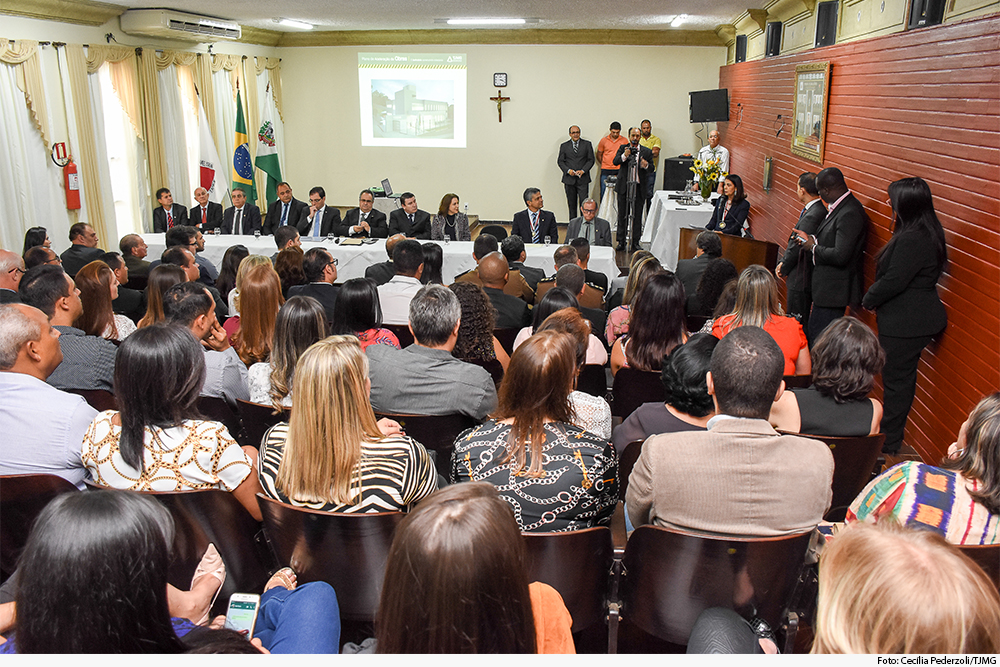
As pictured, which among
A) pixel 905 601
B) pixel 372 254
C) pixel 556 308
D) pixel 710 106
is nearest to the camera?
pixel 905 601

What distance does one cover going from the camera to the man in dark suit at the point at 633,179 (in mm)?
9320

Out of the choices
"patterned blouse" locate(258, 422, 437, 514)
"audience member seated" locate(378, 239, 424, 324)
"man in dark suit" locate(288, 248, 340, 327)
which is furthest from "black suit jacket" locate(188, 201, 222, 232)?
"patterned blouse" locate(258, 422, 437, 514)

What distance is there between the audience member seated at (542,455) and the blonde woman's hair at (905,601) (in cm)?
94

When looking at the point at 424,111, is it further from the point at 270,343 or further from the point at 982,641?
the point at 982,641

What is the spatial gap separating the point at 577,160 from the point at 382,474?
367 inches

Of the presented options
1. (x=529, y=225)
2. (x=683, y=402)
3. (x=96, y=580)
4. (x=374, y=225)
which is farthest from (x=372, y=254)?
(x=96, y=580)

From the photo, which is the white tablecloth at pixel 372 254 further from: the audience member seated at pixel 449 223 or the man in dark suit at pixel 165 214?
the man in dark suit at pixel 165 214

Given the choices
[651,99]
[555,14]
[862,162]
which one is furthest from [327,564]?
[651,99]

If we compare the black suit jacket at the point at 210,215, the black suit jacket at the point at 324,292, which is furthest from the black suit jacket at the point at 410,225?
the black suit jacket at the point at 324,292

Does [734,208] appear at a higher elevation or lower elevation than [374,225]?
higher

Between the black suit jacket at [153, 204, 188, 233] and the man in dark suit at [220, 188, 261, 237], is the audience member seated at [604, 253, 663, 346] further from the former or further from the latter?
the black suit jacket at [153, 204, 188, 233]

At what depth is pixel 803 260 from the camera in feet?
15.8

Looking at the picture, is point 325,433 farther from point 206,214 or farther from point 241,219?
point 206,214

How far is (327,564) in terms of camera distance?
1746 millimetres
